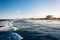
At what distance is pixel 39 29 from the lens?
1879 mm

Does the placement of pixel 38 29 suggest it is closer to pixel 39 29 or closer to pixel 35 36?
pixel 39 29

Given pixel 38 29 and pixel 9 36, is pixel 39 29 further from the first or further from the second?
pixel 9 36

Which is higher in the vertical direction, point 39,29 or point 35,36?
point 39,29

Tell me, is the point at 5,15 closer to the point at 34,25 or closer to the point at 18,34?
the point at 18,34

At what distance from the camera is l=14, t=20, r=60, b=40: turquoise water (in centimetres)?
184

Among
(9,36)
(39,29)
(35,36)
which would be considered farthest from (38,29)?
(9,36)

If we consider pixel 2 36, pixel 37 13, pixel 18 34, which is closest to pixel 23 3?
pixel 37 13

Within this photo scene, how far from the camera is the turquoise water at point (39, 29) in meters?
1.84

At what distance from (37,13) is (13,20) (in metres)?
0.46

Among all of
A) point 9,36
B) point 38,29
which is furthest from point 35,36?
point 9,36

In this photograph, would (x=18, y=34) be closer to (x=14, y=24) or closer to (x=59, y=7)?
(x=14, y=24)

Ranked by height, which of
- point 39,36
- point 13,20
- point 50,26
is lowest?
point 39,36

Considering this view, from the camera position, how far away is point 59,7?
76.2 inches

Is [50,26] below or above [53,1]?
below
